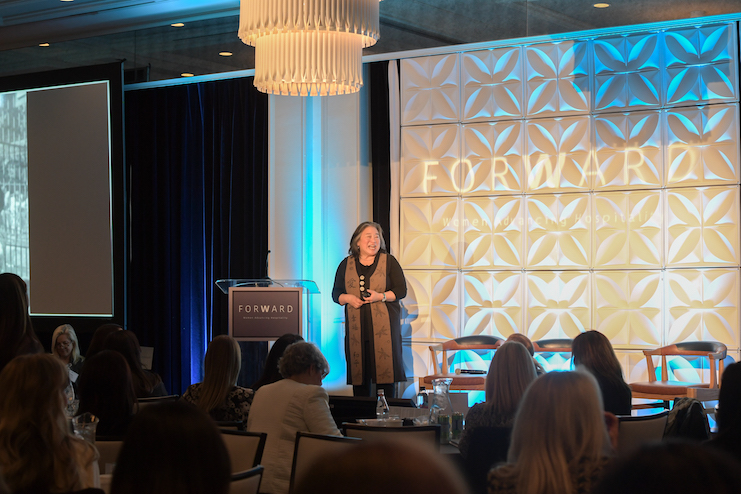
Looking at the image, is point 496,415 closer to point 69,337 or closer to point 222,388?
point 222,388

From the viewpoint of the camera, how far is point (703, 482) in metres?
0.87

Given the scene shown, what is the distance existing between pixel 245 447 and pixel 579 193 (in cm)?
448

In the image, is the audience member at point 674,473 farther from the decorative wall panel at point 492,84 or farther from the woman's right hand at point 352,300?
the decorative wall panel at point 492,84

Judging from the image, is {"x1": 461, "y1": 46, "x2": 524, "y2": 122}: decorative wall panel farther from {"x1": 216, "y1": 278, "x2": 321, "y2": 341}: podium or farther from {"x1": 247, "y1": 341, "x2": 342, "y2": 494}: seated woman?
{"x1": 247, "y1": 341, "x2": 342, "y2": 494}: seated woman

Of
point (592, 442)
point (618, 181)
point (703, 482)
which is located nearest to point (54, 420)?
point (592, 442)

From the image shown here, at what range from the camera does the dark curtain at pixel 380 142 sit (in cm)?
736

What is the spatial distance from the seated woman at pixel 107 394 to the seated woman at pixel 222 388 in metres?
0.45

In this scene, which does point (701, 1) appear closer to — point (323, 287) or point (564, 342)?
point (564, 342)

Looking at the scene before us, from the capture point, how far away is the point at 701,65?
6.29 metres

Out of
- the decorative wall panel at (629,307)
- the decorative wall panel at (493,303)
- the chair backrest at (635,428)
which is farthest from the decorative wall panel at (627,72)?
the chair backrest at (635,428)

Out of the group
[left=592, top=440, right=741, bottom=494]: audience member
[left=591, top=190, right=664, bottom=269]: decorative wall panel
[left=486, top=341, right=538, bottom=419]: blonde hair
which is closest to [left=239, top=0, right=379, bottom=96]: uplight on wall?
[left=486, top=341, right=538, bottom=419]: blonde hair

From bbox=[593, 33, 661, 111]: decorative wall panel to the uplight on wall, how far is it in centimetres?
302

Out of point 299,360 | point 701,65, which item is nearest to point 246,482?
point 299,360

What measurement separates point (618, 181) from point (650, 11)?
1.48 metres
